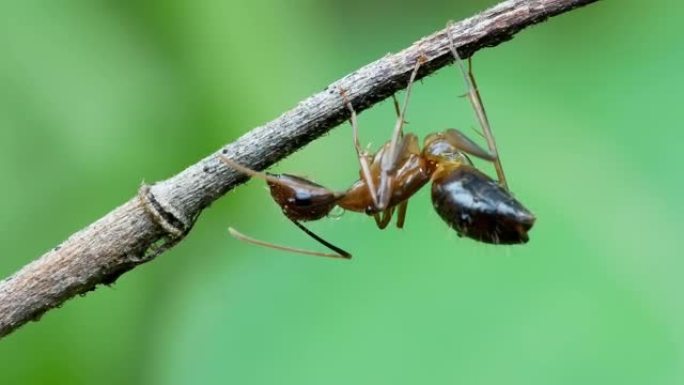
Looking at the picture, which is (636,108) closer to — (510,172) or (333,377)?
(510,172)

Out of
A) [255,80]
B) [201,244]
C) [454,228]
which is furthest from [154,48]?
[454,228]

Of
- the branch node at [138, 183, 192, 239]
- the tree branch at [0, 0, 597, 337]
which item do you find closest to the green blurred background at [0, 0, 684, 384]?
the tree branch at [0, 0, 597, 337]

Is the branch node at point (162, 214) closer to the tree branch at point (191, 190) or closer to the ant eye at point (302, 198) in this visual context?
the tree branch at point (191, 190)

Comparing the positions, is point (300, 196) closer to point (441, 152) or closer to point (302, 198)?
point (302, 198)

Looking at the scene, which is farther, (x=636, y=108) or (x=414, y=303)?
(x=636, y=108)

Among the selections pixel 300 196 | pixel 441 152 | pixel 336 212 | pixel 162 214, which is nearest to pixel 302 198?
pixel 300 196
